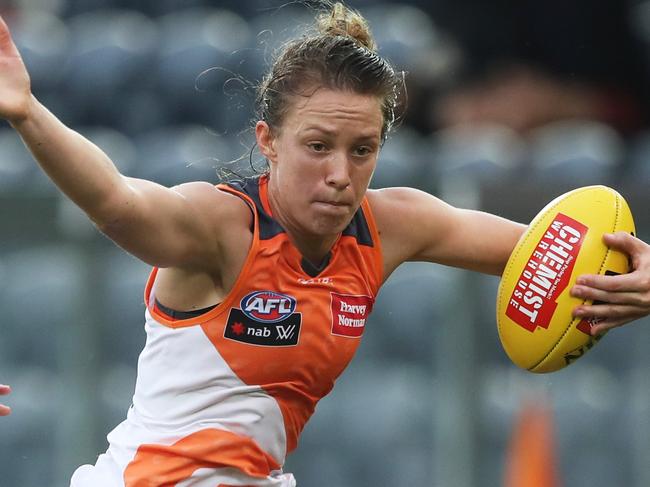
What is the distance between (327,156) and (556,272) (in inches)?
28.9

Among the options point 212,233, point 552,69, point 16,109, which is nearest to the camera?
point 16,109

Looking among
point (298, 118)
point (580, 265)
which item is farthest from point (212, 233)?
point (580, 265)

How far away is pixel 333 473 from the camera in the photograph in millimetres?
6184

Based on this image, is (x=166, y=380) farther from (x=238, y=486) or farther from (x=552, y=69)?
(x=552, y=69)

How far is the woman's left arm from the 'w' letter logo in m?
0.78

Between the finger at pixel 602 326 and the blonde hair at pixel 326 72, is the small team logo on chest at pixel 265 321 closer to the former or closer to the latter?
the blonde hair at pixel 326 72

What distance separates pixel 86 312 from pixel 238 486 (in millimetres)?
2612

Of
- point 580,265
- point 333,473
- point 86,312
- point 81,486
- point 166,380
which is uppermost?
point 580,265

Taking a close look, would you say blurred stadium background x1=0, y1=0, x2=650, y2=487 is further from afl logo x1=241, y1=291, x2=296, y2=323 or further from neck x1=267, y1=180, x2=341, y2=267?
afl logo x1=241, y1=291, x2=296, y2=323

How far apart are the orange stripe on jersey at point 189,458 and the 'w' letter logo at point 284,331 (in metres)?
0.29

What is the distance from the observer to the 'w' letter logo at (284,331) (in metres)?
3.48

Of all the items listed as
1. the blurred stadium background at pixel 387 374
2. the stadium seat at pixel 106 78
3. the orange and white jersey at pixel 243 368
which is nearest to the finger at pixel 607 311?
the orange and white jersey at pixel 243 368

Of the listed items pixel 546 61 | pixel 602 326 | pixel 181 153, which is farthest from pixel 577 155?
pixel 602 326

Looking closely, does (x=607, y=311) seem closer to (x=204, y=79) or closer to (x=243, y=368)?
(x=243, y=368)
